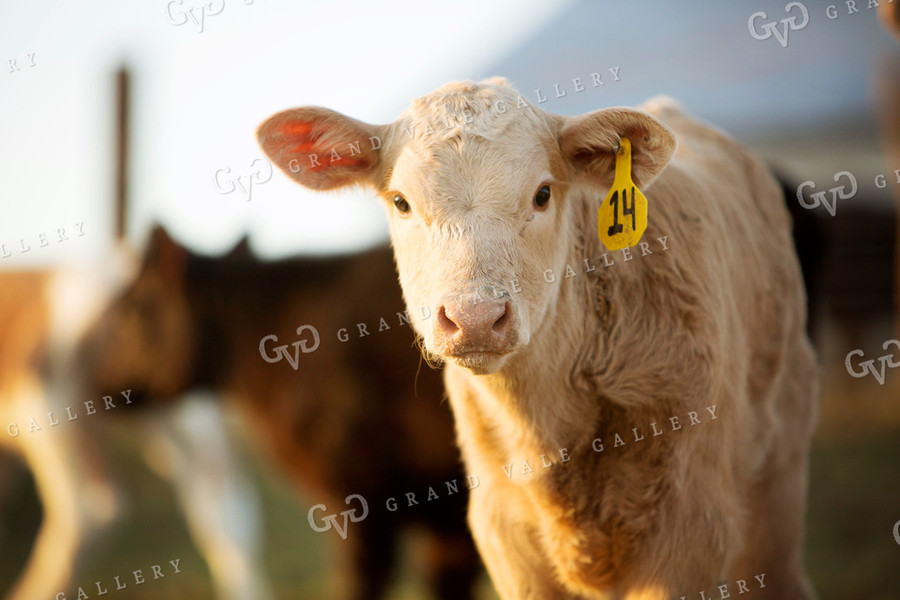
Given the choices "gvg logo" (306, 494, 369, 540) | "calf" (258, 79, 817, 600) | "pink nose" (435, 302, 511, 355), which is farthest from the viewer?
"gvg logo" (306, 494, 369, 540)

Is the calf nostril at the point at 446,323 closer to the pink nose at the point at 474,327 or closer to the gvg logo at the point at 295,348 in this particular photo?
the pink nose at the point at 474,327

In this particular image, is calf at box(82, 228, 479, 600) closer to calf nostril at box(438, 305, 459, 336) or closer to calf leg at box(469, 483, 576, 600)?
calf leg at box(469, 483, 576, 600)

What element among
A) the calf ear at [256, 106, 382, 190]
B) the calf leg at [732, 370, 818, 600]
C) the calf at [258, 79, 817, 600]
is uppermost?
the calf ear at [256, 106, 382, 190]

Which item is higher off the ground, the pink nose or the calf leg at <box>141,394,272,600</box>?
the pink nose

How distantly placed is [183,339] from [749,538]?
12.2ft

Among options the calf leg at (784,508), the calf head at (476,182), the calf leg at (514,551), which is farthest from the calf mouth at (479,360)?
the calf leg at (784,508)

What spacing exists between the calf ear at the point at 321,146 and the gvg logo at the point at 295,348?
2657 millimetres

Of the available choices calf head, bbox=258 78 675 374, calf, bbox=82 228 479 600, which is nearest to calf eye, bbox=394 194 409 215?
calf head, bbox=258 78 675 374

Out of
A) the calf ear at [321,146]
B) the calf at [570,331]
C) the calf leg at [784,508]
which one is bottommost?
the calf leg at [784,508]

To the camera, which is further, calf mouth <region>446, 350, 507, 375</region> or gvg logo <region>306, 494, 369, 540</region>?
gvg logo <region>306, 494, 369, 540</region>

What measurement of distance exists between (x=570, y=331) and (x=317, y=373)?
290 cm

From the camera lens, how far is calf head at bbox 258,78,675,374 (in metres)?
2.07

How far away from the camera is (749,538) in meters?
3.40

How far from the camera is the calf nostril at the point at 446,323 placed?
2.01 metres
